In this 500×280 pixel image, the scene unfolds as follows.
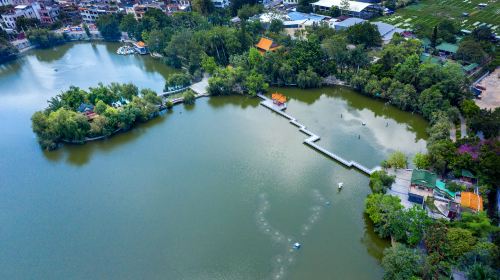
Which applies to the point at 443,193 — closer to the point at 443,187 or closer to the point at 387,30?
the point at 443,187

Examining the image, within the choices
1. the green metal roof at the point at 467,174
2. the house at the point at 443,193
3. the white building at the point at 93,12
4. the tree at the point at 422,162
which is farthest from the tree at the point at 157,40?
the green metal roof at the point at 467,174

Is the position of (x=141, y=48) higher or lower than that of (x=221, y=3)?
lower

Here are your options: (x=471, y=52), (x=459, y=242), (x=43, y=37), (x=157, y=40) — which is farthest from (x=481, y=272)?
(x=43, y=37)

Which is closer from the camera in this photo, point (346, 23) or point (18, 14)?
point (346, 23)

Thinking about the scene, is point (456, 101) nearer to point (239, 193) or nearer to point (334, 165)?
point (334, 165)

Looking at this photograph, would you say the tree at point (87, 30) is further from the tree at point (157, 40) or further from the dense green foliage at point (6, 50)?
the tree at point (157, 40)

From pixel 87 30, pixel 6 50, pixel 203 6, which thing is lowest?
pixel 6 50

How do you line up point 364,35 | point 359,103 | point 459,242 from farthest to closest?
point 364,35 < point 359,103 < point 459,242

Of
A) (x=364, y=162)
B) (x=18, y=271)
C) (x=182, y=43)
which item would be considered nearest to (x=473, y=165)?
(x=364, y=162)
